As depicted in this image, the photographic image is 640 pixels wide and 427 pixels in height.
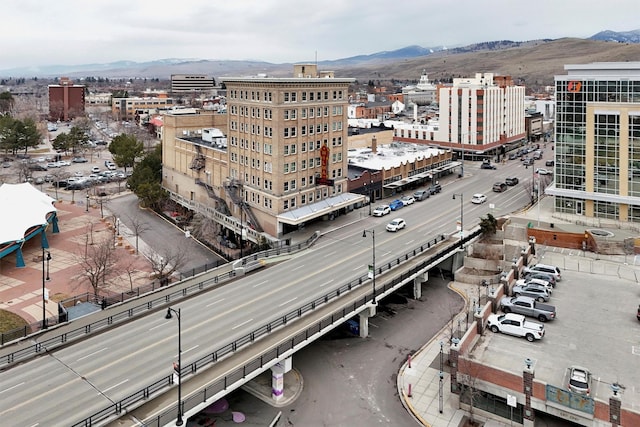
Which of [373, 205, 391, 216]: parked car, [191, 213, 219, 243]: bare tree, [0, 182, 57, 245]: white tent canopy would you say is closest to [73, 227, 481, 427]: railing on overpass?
[373, 205, 391, 216]: parked car

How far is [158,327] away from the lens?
1458 inches

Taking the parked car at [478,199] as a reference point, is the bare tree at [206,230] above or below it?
below

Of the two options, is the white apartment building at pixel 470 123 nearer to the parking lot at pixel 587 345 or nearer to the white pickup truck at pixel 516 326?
the parking lot at pixel 587 345

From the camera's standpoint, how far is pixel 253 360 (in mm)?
32062

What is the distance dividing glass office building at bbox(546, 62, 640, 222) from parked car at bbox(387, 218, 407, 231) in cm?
2063

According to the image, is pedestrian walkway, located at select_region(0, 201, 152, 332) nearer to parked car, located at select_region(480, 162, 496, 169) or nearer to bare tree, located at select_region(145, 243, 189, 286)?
bare tree, located at select_region(145, 243, 189, 286)

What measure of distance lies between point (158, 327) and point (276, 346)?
935cm

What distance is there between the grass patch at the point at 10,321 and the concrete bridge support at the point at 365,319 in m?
29.8

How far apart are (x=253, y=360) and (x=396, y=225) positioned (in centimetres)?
3512

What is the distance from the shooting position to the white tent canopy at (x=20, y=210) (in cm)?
6112

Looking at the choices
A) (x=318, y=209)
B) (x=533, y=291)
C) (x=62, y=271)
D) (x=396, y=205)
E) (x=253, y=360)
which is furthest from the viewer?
(x=396, y=205)

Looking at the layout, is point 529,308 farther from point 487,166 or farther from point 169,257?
point 487,166

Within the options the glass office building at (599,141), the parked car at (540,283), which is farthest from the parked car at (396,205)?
the parked car at (540,283)

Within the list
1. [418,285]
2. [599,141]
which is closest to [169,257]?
[418,285]
